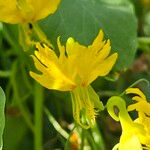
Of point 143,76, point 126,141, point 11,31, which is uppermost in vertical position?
point 11,31

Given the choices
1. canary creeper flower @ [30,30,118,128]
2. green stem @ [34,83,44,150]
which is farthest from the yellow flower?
green stem @ [34,83,44,150]

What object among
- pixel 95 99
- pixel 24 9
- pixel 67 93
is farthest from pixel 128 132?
pixel 67 93

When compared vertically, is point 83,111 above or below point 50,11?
below

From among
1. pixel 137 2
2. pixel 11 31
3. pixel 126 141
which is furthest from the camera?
pixel 137 2

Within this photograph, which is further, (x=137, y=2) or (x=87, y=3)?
(x=137, y=2)

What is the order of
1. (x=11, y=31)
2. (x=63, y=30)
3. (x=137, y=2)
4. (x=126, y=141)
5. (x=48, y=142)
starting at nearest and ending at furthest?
1. (x=126, y=141)
2. (x=63, y=30)
3. (x=11, y=31)
4. (x=48, y=142)
5. (x=137, y=2)

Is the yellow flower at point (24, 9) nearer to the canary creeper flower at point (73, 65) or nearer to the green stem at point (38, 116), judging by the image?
the canary creeper flower at point (73, 65)

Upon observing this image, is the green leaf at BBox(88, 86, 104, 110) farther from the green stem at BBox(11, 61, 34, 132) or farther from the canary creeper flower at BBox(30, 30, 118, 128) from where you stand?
the green stem at BBox(11, 61, 34, 132)

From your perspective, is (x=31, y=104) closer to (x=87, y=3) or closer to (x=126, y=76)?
(x=126, y=76)

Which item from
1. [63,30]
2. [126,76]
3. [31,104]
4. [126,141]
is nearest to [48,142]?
[31,104]
